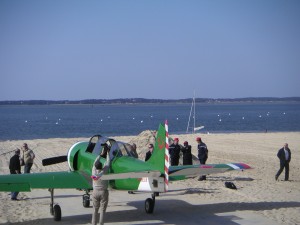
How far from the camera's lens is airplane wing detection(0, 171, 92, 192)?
10.5m

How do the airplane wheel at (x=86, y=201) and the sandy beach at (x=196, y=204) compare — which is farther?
the airplane wheel at (x=86, y=201)

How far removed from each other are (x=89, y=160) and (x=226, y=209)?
3.83 metres

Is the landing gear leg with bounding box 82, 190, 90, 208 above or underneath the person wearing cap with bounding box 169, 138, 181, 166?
underneath

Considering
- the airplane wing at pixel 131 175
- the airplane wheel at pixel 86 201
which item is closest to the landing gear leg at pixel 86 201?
the airplane wheel at pixel 86 201

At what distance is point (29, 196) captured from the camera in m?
14.3

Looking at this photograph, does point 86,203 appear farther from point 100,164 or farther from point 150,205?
point 100,164

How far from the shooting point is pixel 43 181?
10.8 metres

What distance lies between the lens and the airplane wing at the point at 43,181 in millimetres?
10516

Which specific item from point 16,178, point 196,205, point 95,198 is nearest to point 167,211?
point 196,205

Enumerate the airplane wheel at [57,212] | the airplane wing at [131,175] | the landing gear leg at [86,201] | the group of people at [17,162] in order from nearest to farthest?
the airplane wing at [131,175] → the airplane wheel at [57,212] → the landing gear leg at [86,201] → the group of people at [17,162]

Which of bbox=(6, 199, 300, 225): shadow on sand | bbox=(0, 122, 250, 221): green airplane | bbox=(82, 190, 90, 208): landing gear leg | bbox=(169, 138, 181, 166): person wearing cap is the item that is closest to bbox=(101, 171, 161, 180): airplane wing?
bbox=(0, 122, 250, 221): green airplane

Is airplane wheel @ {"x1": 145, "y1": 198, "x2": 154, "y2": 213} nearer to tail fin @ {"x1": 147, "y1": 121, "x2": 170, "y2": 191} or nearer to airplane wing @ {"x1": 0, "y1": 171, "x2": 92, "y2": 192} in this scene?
tail fin @ {"x1": 147, "y1": 121, "x2": 170, "y2": 191}

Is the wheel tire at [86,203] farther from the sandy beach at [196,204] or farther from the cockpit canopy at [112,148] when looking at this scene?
the cockpit canopy at [112,148]

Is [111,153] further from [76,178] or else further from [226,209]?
[226,209]
